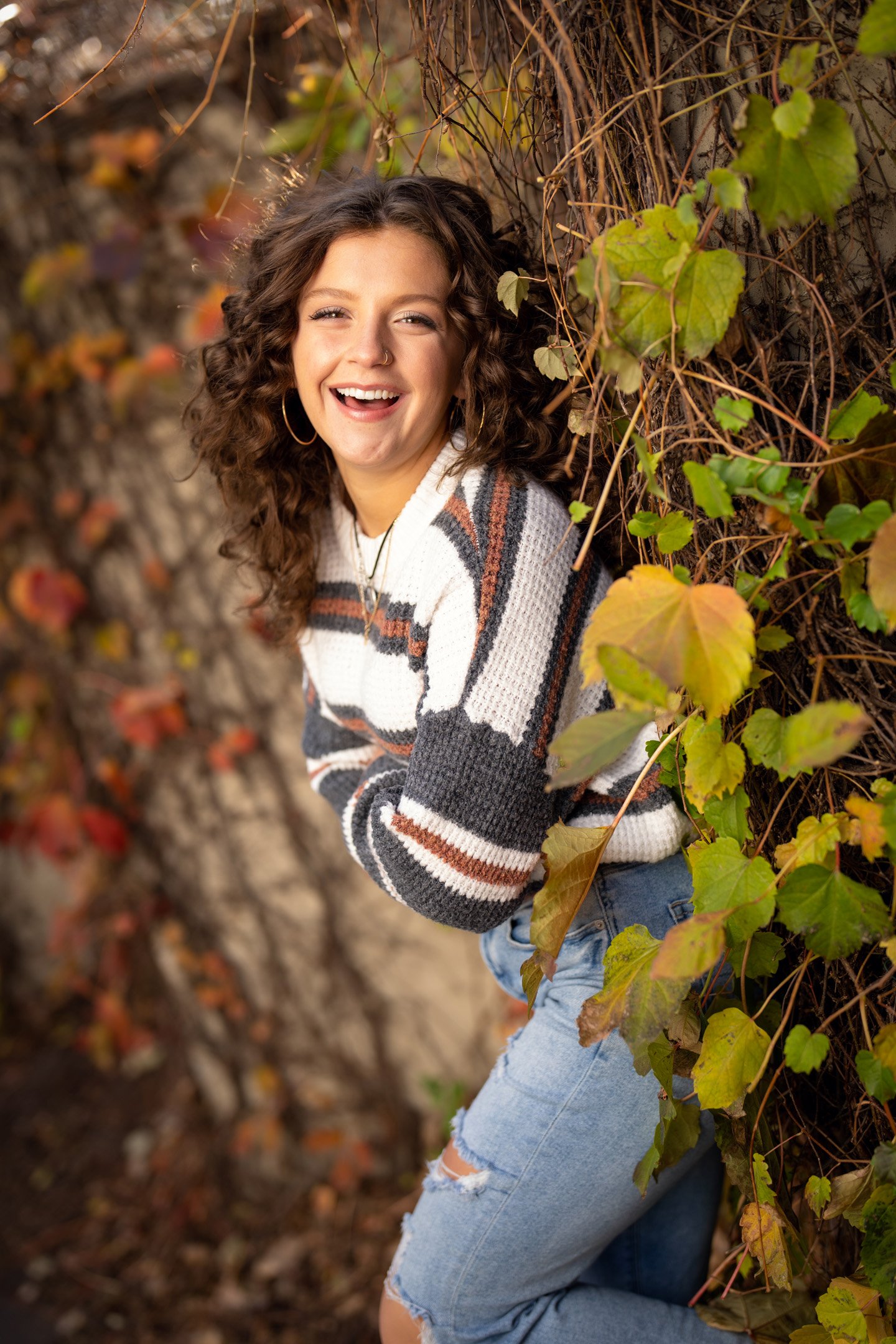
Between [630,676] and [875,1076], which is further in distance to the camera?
[875,1076]

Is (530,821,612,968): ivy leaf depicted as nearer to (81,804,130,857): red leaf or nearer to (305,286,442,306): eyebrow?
(305,286,442,306): eyebrow

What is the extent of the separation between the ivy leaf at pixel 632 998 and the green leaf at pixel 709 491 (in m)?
0.45

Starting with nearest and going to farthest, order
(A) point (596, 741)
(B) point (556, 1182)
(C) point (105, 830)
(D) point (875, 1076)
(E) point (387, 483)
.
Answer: (A) point (596, 741), (D) point (875, 1076), (B) point (556, 1182), (E) point (387, 483), (C) point (105, 830)

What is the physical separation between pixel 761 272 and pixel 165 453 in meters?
2.02

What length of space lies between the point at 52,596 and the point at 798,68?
99.9 inches

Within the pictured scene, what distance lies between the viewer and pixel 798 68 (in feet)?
2.75

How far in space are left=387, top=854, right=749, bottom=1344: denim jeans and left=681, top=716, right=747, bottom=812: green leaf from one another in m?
0.31

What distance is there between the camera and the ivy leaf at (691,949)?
0.94 m

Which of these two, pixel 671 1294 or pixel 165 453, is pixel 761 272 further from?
pixel 165 453

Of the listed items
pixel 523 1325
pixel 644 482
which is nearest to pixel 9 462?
pixel 644 482

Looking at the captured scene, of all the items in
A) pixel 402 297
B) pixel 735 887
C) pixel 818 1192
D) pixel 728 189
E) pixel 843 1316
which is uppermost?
pixel 402 297

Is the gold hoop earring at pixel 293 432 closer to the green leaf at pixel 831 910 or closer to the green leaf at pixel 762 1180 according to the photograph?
the green leaf at pixel 831 910

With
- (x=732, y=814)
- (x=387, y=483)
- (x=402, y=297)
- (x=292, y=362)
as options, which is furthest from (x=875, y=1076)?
(x=292, y=362)

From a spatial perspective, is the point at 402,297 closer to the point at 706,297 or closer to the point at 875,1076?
the point at 706,297
